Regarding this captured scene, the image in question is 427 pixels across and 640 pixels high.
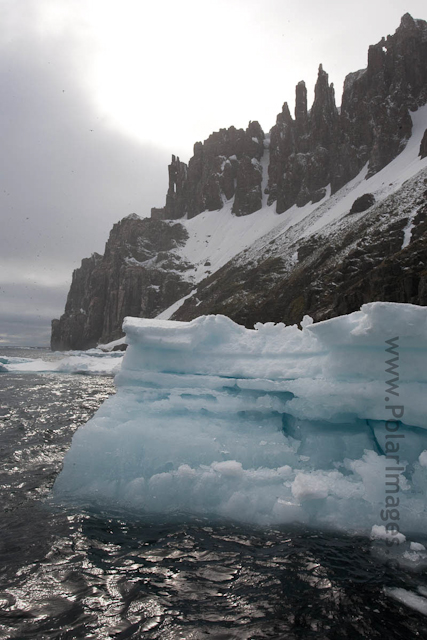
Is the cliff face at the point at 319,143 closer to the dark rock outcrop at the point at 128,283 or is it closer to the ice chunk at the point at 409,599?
the dark rock outcrop at the point at 128,283

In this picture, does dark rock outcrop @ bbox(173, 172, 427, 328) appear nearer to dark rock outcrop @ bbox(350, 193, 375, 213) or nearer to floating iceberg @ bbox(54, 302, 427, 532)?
dark rock outcrop @ bbox(350, 193, 375, 213)


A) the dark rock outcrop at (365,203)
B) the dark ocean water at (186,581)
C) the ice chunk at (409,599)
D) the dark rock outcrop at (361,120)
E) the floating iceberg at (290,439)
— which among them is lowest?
the dark ocean water at (186,581)

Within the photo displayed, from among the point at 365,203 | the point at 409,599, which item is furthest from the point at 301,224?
the point at 409,599

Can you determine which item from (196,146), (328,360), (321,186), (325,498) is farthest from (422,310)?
(196,146)

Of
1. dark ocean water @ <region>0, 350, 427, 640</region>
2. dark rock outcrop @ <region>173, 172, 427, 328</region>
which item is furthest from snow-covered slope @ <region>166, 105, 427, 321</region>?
dark ocean water @ <region>0, 350, 427, 640</region>

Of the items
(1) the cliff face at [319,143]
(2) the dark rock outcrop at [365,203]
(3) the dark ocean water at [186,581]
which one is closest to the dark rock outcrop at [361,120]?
(1) the cliff face at [319,143]

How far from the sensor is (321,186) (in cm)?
10956

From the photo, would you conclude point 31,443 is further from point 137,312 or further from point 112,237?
point 112,237

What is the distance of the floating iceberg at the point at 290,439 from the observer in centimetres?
669

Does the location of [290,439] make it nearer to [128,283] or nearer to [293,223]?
[293,223]

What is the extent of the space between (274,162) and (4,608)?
14059 cm

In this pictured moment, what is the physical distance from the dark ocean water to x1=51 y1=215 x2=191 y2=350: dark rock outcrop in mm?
116479

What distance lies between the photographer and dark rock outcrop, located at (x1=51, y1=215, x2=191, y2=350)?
126688mm

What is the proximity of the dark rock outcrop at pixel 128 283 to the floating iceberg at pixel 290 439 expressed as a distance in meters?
114
